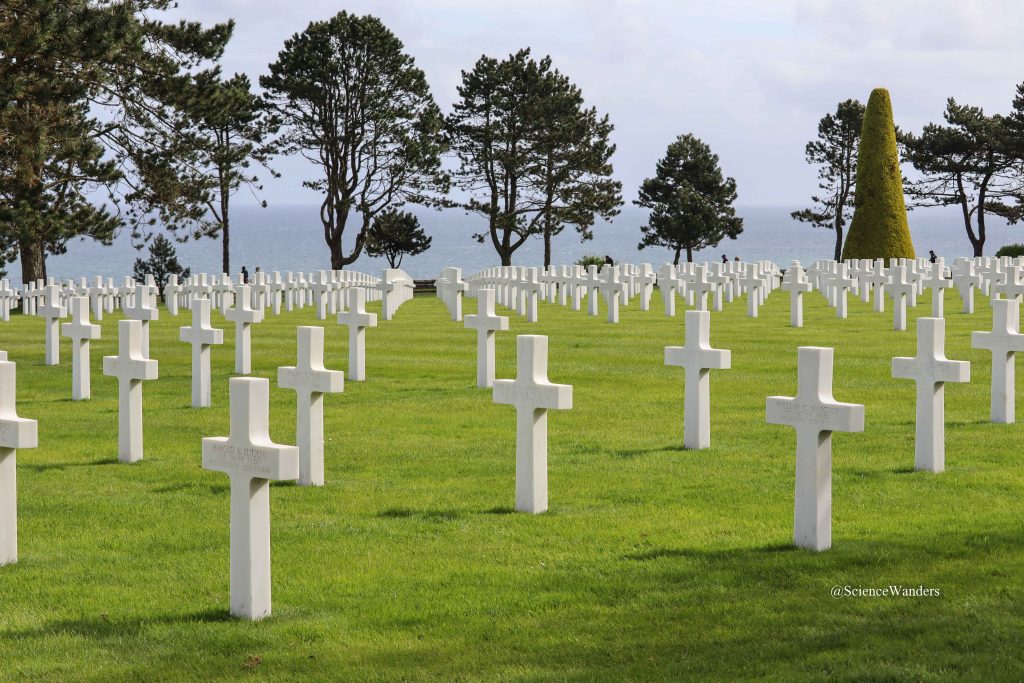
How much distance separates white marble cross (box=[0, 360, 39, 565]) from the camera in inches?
252

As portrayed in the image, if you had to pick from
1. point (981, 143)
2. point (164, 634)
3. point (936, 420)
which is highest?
point (981, 143)

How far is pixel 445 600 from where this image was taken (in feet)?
19.4

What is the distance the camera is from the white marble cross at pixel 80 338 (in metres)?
13.0

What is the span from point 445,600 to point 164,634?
1.23m

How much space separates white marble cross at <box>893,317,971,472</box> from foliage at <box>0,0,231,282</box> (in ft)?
38.7

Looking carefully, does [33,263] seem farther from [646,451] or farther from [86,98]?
[646,451]

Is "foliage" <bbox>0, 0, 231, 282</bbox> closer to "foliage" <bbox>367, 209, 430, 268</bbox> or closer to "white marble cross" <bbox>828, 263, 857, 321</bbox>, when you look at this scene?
"white marble cross" <bbox>828, 263, 857, 321</bbox>

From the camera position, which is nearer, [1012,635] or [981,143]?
[1012,635]

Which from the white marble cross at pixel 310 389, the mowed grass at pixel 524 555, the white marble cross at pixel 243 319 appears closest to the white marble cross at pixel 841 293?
the mowed grass at pixel 524 555

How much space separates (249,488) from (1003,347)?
276 inches

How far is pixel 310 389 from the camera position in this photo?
8453 millimetres

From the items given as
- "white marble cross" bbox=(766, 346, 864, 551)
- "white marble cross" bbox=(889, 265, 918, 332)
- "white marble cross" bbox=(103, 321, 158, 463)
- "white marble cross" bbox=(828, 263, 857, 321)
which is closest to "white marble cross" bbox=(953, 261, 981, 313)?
"white marble cross" bbox=(828, 263, 857, 321)

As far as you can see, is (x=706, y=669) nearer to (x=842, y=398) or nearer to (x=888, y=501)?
(x=888, y=501)

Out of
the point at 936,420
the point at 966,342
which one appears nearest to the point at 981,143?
the point at 966,342
